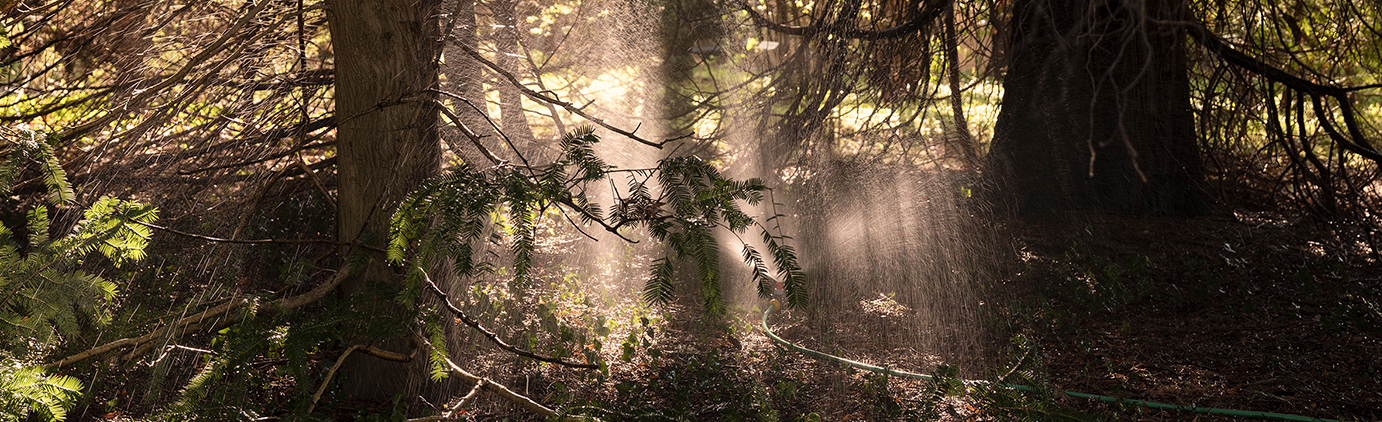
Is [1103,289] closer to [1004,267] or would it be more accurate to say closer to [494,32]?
[1004,267]

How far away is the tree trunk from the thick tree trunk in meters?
3.86

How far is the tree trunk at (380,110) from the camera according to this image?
2.51m

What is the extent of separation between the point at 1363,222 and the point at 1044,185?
74.4 inches

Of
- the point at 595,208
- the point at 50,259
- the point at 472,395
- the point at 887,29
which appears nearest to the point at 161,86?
the point at 50,259

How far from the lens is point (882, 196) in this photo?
5.04 meters

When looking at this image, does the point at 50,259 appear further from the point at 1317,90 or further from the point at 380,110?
the point at 1317,90

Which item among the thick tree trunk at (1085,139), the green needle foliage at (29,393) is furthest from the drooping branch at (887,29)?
the green needle foliage at (29,393)

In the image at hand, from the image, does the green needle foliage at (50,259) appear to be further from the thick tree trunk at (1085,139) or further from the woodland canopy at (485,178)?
the thick tree trunk at (1085,139)

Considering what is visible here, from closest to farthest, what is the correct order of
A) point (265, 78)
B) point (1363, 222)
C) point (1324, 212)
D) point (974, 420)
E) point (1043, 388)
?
point (1043, 388)
point (974, 420)
point (265, 78)
point (1363, 222)
point (1324, 212)

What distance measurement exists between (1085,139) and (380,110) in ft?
15.0

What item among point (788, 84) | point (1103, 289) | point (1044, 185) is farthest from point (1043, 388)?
point (1044, 185)

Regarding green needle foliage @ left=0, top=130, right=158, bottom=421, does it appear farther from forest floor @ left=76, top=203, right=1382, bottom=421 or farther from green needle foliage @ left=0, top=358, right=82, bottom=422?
forest floor @ left=76, top=203, right=1382, bottom=421

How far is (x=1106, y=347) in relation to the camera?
353 cm

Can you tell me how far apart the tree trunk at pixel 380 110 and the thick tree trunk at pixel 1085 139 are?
386 centimetres
